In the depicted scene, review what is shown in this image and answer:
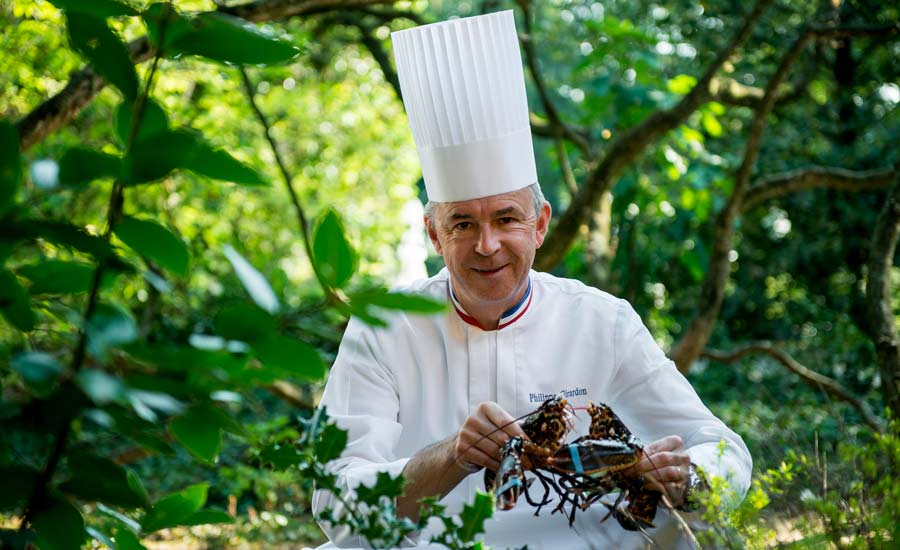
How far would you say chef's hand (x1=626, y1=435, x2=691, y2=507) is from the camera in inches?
72.9

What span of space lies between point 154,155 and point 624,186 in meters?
6.47

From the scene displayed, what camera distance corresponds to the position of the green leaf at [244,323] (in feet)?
2.19

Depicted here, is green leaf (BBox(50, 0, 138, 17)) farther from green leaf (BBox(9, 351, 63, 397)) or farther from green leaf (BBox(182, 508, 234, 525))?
green leaf (BBox(182, 508, 234, 525))

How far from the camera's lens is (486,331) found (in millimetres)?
2814

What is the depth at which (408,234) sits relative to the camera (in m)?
13.4

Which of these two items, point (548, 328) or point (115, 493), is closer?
point (115, 493)

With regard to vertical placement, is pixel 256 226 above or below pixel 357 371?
below

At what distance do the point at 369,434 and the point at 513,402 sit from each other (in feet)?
1.54

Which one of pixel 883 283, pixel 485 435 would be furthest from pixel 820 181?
pixel 485 435

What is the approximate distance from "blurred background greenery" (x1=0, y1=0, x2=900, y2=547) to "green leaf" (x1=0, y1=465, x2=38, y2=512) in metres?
0.53

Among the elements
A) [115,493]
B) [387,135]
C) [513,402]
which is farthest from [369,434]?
[387,135]

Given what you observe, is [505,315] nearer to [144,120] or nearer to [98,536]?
[98,536]

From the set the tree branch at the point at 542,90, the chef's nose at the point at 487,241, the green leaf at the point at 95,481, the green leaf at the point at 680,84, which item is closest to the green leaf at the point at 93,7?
the green leaf at the point at 95,481

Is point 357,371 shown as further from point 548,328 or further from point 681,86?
point 681,86
